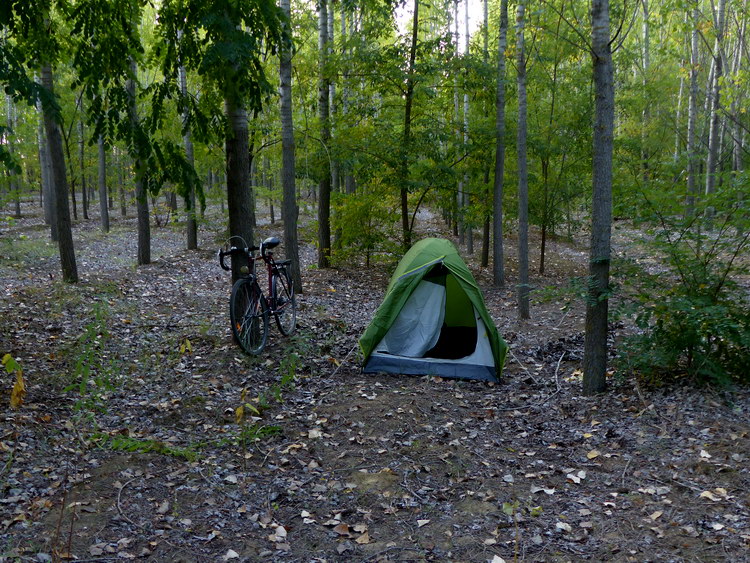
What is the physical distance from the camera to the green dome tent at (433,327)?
22.6ft

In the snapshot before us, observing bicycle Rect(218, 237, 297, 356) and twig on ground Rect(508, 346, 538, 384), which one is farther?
twig on ground Rect(508, 346, 538, 384)

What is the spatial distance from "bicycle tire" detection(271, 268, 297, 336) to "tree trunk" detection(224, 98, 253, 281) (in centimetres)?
80

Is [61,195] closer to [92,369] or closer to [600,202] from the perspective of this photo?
[92,369]

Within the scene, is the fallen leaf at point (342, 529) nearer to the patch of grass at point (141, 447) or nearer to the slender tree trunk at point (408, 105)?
the patch of grass at point (141, 447)

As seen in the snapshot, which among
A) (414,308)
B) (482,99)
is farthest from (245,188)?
(482,99)

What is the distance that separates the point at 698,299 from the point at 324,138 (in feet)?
30.8

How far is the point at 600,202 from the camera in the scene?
18.2ft

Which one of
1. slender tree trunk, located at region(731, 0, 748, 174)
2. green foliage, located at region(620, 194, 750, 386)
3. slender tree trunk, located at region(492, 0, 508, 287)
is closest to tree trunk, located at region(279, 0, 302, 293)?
slender tree trunk, located at region(492, 0, 508, 287)

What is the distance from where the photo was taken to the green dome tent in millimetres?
6879

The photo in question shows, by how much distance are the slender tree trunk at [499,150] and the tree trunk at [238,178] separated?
6.07 metres

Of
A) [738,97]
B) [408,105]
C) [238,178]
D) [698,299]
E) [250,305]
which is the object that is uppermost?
[738,97]

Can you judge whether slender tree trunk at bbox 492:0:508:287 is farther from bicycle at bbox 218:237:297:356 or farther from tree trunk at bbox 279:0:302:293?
bicycle at bbox 218:237:297:356

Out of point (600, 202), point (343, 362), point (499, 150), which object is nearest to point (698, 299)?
point (600, 202)

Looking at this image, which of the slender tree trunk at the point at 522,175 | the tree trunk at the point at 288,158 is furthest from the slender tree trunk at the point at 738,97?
the tree trunk at the point at 288,158
